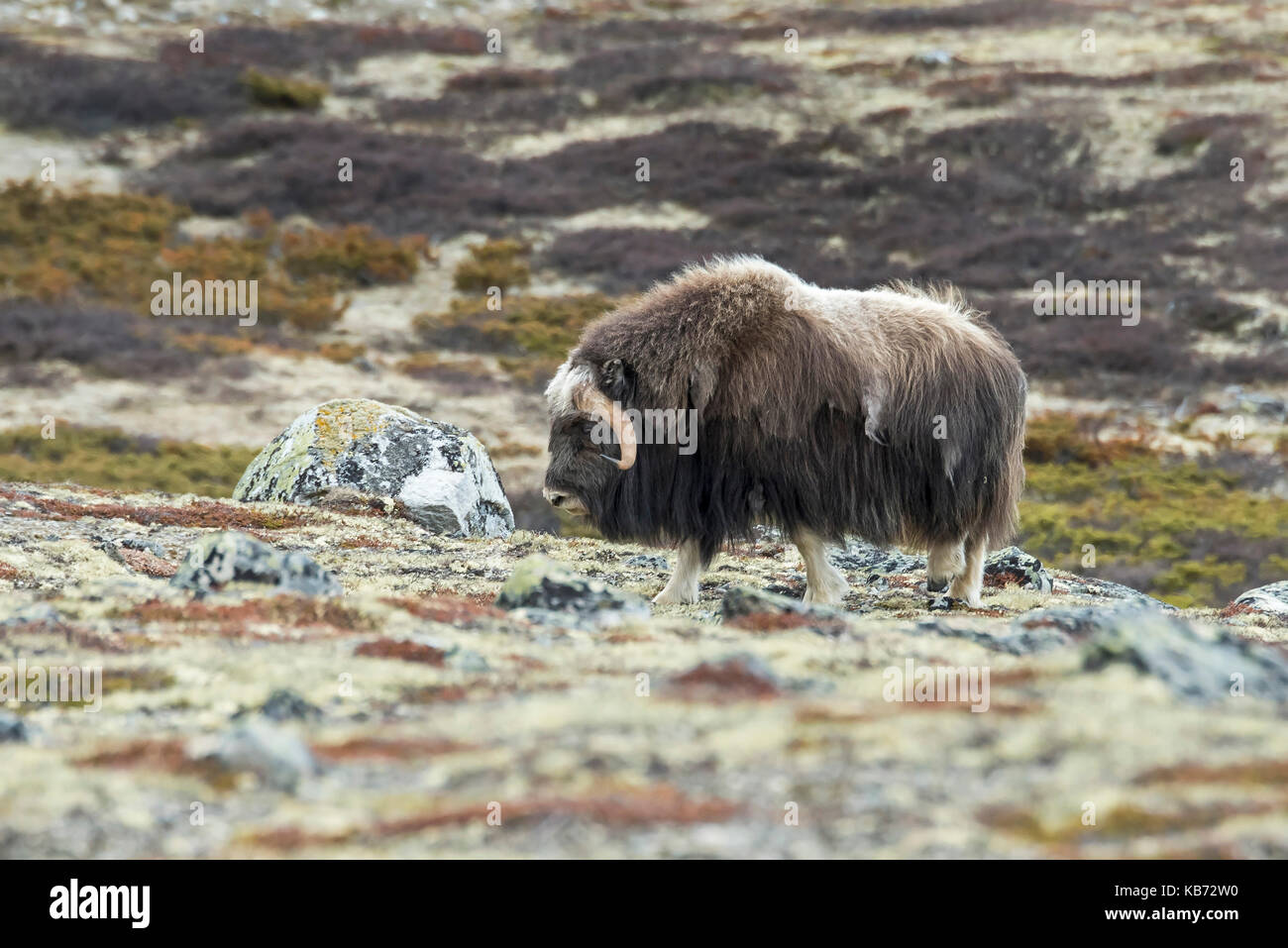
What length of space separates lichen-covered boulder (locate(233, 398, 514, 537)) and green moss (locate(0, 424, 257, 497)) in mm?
5843

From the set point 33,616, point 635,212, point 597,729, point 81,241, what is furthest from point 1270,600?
point 81,241

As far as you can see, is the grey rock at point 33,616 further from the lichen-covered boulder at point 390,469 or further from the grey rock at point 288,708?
the lichen-covered boulder at point 390,469

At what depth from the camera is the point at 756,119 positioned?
3841 centimetres

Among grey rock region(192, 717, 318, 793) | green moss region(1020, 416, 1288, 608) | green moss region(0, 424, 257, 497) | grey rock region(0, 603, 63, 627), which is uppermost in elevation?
grey rock region(192, 717, 318, 793)

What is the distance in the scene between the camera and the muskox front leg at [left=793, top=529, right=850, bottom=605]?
9430 millimetres

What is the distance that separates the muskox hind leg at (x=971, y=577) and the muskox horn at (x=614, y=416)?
8.99 feet

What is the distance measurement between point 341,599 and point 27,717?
2.41 metres

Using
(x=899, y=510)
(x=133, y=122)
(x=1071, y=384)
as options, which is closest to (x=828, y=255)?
(x=1071, y=384)

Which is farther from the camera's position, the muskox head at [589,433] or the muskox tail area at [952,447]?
the muskox tail area at [952,447]

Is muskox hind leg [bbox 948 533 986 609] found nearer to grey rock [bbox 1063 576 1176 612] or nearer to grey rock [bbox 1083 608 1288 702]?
grey rock [bbox 1063 576 1176 612]

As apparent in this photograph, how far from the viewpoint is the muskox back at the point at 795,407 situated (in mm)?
9070

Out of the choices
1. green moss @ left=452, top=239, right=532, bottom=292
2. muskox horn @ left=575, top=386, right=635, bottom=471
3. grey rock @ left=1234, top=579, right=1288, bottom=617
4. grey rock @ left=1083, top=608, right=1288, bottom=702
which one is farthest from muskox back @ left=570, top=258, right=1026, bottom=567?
green moss @ left=452, top=239, right=532, bottom=292

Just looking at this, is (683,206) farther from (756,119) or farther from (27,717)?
(27,717)

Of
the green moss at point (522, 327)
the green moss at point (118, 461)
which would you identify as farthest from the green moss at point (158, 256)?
Result: the green moss at point (118, 461)
